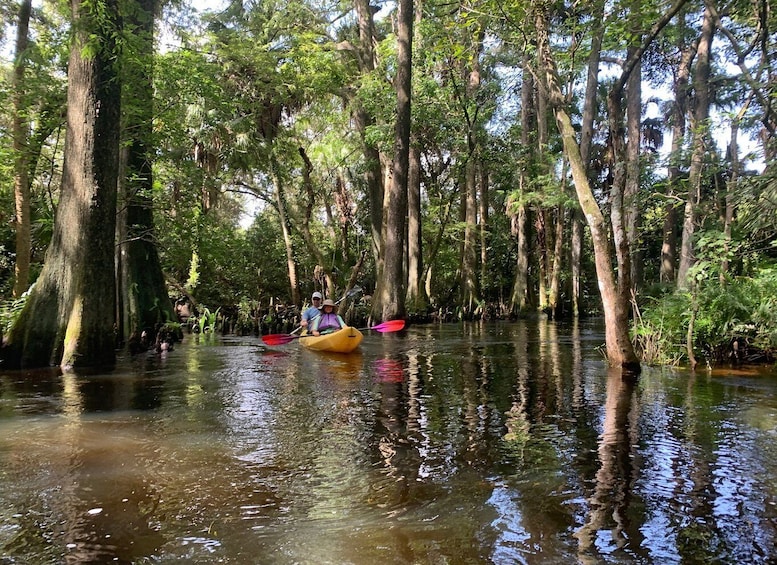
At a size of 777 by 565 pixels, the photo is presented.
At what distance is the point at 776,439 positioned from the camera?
5.38 m

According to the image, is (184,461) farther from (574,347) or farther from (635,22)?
(574,347)

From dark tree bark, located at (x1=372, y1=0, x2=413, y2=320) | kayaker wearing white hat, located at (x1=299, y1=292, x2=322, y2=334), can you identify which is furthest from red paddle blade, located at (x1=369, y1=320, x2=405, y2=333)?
kayaker wearing white hat, located at (x1=299, y1=292, x2=322, y2=334)

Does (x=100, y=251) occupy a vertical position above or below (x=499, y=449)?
above

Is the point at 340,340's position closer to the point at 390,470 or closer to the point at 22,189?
the point at 390,470

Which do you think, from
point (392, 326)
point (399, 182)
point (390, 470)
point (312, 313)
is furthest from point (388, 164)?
point (390, 470)

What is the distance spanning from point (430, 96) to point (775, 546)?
18784 mm

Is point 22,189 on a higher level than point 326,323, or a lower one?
higher

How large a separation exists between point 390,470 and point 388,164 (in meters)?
18.3

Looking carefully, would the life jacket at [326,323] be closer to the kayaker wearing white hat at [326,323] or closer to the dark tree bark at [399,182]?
the kayaker wearing white hat at [326,323]

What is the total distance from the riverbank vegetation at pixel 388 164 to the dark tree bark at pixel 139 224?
0.06 meters

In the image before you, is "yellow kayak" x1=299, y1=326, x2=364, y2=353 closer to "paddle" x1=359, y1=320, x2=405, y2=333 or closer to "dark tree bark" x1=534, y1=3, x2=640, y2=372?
"paddle" x1=359, y1=320, x2=405, y2=333

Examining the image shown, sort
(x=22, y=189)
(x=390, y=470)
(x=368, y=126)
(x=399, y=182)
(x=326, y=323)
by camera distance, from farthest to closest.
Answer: (x=368, y=126) → (x=399, y=182) → (x=22, y=189) → (x=326, y=323) → (x=390, y=470)

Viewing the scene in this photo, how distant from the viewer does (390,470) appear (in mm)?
4562

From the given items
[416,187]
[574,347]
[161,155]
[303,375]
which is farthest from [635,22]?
[416,187]
